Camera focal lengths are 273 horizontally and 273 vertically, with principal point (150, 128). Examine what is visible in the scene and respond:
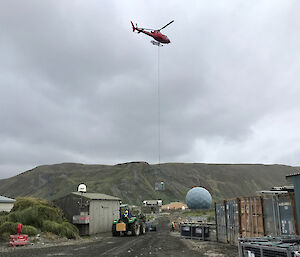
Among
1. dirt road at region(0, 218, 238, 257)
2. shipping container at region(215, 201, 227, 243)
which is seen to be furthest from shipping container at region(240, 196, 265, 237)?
dirt road at region(0, 218, 238, 257)

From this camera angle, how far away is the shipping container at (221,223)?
17750 mm

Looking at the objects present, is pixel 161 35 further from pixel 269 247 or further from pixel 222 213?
pixel 269 247

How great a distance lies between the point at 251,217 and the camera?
14.2m

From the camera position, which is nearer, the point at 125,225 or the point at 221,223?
the point at 221,223

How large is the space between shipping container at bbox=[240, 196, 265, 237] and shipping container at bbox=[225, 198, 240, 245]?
463 millimetres

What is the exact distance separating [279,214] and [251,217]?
2.43m

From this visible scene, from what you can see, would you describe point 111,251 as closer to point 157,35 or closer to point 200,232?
point 200,232

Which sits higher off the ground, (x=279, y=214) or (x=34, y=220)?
(x=279, y=214)

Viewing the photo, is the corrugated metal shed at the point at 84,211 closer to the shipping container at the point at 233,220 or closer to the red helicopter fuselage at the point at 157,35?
the shipping container at the point at 233,220

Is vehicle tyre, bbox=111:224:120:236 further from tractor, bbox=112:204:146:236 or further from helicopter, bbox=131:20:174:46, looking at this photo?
helicopter, bbox=131:20:174:46

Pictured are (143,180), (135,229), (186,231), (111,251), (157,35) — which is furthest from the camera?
(143,180)

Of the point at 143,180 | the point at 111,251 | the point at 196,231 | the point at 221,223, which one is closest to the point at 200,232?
the point at 196,231

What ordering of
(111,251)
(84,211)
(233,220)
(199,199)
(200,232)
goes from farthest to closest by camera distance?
1. (199,199)
2. (84,211)
3. (200,232)
4. (233,220)
5. (111,251)

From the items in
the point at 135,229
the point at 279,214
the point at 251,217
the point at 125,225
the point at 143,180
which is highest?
the point at 143,180
